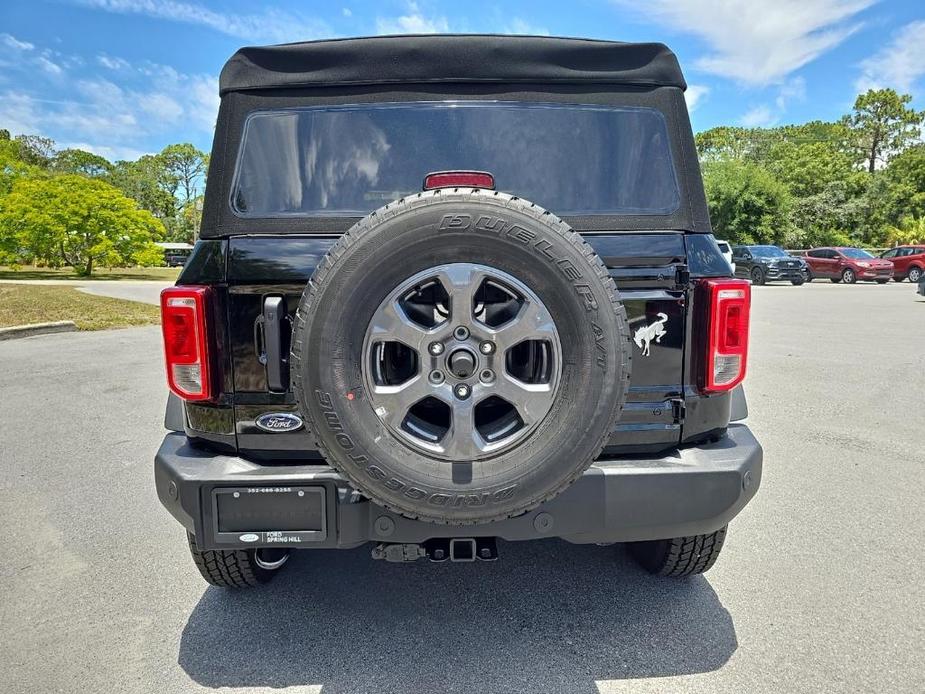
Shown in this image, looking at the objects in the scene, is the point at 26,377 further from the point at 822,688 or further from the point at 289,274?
the point at 822,688

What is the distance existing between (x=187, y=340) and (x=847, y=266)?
3084 centimetres

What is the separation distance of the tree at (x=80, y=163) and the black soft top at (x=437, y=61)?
3261 inches

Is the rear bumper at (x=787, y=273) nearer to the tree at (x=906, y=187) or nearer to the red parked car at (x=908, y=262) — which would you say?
the red parked car at (x=908, y=262)

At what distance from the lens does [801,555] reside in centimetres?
337

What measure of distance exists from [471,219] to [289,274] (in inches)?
27.8

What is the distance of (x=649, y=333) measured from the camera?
239 cm

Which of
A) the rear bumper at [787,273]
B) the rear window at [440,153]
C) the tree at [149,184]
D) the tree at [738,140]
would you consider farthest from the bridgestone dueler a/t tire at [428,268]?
the tree at [149,184]

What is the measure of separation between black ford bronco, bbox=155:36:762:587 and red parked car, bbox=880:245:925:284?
1211 inches

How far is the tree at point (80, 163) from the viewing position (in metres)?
75.4

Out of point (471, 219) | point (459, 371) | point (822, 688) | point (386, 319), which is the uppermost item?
point (471, 219)

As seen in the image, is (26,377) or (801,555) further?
(26,377)

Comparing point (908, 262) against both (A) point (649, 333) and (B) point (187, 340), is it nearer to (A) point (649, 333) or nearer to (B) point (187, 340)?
(A) point (649, 333)

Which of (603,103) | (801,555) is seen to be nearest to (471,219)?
(603,103)

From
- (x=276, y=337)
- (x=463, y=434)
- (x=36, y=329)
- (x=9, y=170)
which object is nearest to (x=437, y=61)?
(x=276, y=337)
